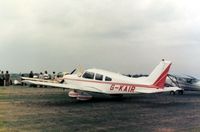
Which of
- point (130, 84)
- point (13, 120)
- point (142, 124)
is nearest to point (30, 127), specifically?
point (13, 120)

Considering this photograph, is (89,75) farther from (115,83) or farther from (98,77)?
(115,83)

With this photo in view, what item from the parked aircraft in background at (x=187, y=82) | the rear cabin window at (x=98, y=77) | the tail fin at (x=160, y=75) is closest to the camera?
the tail fin at (x=160, y=75)

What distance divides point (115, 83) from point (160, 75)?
2932 mm

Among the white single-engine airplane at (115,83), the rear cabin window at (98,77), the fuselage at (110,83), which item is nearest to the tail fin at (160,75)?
the white single-engine airplane at (115,83)

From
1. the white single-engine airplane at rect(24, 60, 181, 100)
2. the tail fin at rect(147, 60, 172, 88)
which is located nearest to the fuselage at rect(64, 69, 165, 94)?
the white single-engine airplane at rect(24, 60, 181, 100)

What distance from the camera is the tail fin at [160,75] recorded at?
23.0m

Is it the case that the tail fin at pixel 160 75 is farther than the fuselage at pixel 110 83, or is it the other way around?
the tail fin at pixel 160 75

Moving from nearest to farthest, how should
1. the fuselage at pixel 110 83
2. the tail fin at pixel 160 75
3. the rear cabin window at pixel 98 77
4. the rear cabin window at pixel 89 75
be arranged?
the fuselage at pixel 110 83 → the tail fin at pixel 160 75 → the rear cabin window at pixel 98 77 → the rear cabin window at pixel 89 75

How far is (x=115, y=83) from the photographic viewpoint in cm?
2341

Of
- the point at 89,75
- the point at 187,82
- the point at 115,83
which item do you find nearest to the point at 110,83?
the point at 115,83

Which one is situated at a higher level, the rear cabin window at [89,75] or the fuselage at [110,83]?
the rear cabin window at [89,75]

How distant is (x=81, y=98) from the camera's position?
2372 centimetres

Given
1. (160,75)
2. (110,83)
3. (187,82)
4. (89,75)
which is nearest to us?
(160,75)

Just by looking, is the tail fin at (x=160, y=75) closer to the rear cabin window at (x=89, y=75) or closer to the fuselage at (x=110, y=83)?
the fuselage at (x=110, y=83)
